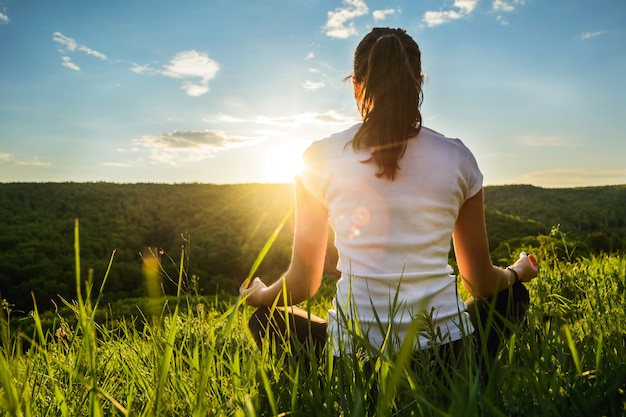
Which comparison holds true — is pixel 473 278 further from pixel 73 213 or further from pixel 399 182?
pixel 73 213

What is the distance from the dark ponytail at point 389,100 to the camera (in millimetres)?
1960

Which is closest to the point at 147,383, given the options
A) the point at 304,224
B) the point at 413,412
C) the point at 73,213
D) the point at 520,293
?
the point at 413,412

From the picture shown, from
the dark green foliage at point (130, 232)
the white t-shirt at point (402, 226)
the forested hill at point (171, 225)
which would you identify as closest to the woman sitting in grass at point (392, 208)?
the white t-shirt at point (402, 226)

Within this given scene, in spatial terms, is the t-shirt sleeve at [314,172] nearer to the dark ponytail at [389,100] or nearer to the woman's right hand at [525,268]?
the dark ponytail at [389,100]

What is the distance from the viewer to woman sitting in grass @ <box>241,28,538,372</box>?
1872 mm

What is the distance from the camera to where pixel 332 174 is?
203 centimetres

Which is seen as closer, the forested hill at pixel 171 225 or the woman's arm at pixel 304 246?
the woman's arm at pixel 304 246

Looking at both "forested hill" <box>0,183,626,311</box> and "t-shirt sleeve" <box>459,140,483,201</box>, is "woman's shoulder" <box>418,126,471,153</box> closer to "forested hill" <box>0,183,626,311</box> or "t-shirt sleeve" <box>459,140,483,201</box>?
"t-shirt sleeve" <box>459,140,483,201</box>

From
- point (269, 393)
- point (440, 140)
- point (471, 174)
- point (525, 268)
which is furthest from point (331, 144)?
point (269, 393)

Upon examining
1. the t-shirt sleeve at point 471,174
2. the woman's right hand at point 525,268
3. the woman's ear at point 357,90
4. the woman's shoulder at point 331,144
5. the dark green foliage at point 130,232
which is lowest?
the dark green foliage at point 130,232

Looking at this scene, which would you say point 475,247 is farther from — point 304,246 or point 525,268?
point 304,246

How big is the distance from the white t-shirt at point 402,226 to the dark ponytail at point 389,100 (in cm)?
5

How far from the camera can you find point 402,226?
1901mm

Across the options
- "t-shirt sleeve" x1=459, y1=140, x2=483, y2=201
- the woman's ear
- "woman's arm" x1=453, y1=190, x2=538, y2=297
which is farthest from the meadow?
the woman's ear
